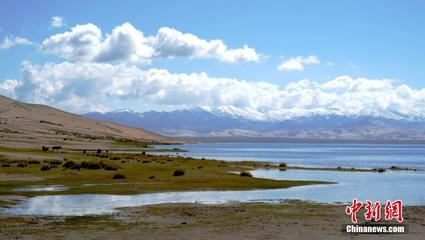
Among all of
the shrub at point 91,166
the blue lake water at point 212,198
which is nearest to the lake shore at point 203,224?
the blue lake water at point 212,198

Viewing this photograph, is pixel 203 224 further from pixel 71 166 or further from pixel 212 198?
pixel 71 166

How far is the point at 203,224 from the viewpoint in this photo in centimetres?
2828

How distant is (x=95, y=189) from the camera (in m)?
43.9

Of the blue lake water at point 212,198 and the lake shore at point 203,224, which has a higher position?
the blue lake water at point 212,198

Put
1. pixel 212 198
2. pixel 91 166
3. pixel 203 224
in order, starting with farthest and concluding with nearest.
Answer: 1. pixel 91 166
2. pixel 212 198
3. pixel 203 224

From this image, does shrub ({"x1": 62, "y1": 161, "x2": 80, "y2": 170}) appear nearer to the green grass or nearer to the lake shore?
the green grass

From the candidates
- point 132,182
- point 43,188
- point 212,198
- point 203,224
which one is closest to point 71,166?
point 132,182

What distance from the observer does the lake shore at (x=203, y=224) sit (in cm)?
2503

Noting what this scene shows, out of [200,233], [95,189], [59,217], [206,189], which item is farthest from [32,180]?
[200,233]

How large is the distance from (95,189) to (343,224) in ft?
70.3

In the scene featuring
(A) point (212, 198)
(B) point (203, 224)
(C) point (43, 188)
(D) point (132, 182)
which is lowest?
(B) point (203, 224)

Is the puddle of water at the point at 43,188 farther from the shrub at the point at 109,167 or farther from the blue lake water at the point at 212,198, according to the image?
the shrub at the point at 109,167

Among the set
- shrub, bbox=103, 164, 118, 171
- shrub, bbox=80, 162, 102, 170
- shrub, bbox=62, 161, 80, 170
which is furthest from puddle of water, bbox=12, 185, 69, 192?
shrub, bbox=103, 164, 118, 171

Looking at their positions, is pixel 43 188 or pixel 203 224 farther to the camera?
pixel 43 188
